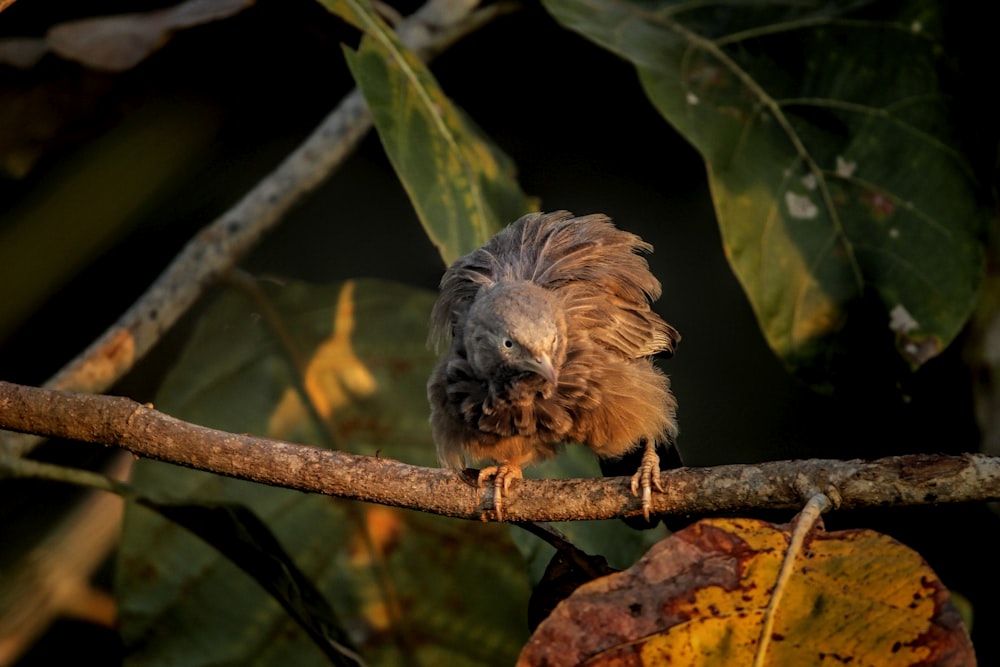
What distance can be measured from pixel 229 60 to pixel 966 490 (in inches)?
102

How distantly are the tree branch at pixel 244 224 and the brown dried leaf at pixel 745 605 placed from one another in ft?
4.86

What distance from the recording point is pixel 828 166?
2.63 metres

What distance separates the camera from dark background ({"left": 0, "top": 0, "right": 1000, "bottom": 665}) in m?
3.16

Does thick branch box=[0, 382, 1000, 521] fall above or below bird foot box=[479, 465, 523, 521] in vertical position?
above

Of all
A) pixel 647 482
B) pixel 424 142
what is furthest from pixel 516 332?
pixel 424 142

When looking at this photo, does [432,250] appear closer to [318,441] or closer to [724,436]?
[318,441]

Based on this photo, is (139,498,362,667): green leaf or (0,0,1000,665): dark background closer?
(139,498,362,667): green leaf

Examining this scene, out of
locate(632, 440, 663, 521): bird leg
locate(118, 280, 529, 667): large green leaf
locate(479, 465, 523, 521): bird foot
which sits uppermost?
locate(632, 440, 663, 521): bird leg

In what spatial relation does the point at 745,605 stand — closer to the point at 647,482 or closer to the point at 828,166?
the point at 647,482

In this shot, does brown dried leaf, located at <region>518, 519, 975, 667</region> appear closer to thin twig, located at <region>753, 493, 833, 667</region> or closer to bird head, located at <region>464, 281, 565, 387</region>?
thin twig, located at <region>753, 493, 833, 667</region>

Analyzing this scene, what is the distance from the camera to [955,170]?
8.55 feet

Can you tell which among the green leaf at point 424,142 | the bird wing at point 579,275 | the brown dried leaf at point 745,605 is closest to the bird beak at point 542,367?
the bird wing at point 579,275

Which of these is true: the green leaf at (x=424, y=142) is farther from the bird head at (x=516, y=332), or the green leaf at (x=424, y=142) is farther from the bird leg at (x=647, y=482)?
the bird leg at (x=647, y=482)

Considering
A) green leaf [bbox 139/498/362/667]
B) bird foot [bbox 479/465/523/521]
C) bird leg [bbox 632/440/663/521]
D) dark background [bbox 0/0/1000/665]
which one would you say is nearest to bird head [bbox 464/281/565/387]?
bird foot [bbox 479/465/523/521]
